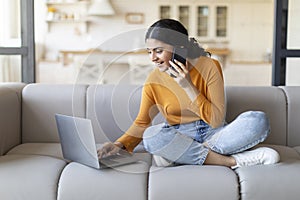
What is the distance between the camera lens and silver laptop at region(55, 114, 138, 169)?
183 cm

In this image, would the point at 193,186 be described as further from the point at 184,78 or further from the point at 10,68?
the point at 10,68

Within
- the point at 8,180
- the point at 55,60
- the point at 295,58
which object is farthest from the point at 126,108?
the point at 55,60

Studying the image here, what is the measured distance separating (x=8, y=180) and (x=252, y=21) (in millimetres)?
5914

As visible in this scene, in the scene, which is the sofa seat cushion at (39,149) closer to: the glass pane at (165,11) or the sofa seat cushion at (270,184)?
the sofa seat cushion at (270,184)

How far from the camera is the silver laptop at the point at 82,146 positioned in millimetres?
1830

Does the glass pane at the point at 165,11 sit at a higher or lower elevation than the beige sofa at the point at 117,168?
higher

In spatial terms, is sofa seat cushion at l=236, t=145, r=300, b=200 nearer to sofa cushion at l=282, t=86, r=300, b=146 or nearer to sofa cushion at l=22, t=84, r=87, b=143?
sofa cushion at l=282, t=86, r=300, b=146

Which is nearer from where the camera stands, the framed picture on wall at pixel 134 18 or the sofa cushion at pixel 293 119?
the sofa cushion at pixel 293 119

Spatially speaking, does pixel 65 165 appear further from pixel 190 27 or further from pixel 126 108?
pixel 190 27

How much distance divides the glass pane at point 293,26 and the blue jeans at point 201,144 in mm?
1033

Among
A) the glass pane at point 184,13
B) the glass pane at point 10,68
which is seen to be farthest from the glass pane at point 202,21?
the glass pane at point 10,68

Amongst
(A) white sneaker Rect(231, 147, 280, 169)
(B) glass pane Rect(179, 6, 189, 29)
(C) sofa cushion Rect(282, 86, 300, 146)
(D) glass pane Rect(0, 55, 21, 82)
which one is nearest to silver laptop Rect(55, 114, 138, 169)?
(A) white sneaker Rect(231, 147, 280, 169)

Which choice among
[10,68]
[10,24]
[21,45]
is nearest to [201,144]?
[21,45]

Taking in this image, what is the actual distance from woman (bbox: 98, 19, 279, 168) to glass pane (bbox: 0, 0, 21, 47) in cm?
119
